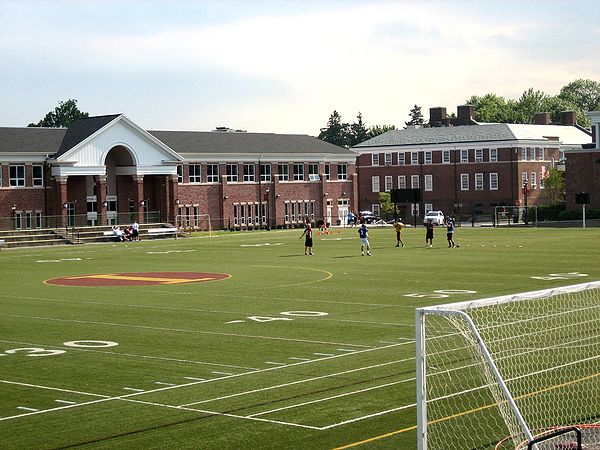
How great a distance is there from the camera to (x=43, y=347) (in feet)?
80.5

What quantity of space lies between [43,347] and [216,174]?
255 ft

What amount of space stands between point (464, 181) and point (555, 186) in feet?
38.9

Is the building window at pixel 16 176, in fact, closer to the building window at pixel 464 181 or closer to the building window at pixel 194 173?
the building window at pixel 194 173

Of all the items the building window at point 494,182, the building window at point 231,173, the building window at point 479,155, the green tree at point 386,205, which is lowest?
the green tree at point 386,205

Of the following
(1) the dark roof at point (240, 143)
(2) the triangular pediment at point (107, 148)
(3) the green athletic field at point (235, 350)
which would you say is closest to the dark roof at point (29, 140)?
(2) the triangular pediment at point (107, 148)

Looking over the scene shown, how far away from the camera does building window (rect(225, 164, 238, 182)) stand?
10256 cm

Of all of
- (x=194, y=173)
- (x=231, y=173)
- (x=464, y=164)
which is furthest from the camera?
(x=464, y=164)

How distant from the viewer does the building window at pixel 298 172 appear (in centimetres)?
10900

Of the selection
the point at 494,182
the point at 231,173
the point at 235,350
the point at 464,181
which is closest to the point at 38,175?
the point at 231,173

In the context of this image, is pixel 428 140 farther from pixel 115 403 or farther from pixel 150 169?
pixel 115 403

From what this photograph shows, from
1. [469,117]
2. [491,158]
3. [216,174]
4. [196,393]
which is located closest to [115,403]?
[196,393]

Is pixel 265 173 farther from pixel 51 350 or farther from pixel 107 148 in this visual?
pixel 51 350

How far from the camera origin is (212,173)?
10162cm

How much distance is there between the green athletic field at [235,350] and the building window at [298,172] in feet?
190
